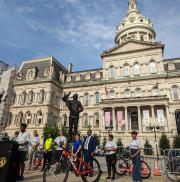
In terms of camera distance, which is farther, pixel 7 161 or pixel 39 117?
pixel 39 117

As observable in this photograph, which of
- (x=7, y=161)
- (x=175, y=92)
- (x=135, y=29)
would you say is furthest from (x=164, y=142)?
(x=135, y=29)

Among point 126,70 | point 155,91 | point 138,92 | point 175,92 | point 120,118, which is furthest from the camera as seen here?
point 126,70

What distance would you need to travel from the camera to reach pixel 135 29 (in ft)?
184

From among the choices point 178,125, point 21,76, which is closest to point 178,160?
point 178,125

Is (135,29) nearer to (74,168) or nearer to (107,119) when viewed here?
(107,119)

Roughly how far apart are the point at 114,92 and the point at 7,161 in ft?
105

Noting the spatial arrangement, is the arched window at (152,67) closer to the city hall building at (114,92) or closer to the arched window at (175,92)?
the city hall building at (114,92)

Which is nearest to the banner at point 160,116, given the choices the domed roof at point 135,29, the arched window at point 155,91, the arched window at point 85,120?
the arched window at point 155,91

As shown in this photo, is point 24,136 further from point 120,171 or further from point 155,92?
point 155,92

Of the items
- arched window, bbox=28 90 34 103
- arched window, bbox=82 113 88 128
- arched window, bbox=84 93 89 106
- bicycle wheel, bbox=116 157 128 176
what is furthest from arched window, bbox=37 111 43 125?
bicycle wheel, bbox=116 157 128 176

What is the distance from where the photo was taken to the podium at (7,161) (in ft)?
18.3

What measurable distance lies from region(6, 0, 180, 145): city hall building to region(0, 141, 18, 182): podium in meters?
26.2

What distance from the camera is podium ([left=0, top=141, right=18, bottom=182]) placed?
5.58 meters

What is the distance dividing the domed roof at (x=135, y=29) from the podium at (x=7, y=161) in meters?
53.0
